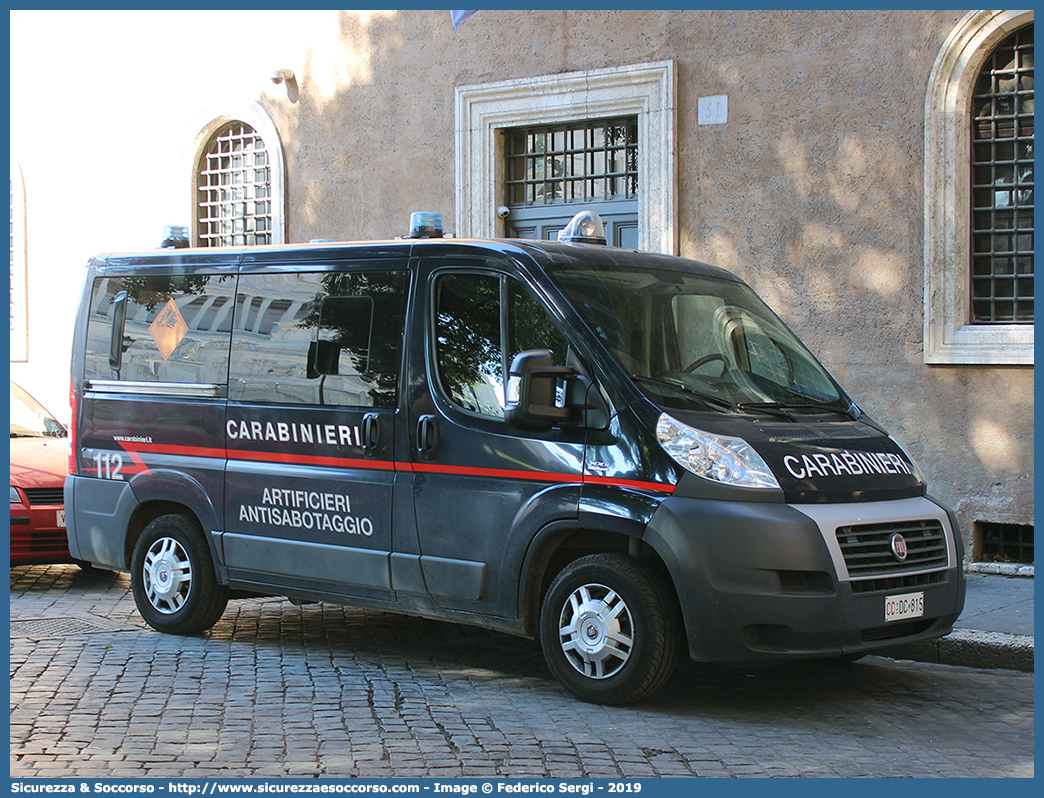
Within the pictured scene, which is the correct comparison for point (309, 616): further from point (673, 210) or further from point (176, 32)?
point (176, 32)

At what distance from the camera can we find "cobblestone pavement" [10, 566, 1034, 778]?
482 cm

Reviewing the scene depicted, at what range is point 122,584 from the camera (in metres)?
9.55

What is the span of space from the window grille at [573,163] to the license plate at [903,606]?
686 centimetres

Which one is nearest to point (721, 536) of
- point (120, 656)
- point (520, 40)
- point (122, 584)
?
point (120, 656)

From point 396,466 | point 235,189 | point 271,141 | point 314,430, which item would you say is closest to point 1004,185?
point 396,466

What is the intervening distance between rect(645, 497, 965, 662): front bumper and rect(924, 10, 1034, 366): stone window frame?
4859 mm

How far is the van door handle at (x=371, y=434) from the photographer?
6.45m

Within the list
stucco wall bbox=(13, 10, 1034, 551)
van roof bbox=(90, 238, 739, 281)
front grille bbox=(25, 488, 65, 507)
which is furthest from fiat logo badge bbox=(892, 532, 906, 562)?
front grille bbox=(25, 488, 65, 507)

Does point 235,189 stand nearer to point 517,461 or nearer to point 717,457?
point 517,461

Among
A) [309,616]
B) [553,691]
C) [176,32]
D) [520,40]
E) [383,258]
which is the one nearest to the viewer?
[553,691]

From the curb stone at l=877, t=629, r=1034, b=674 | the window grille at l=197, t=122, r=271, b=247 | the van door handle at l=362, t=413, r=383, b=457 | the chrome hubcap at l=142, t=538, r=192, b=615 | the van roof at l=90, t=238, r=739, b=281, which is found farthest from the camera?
the window grille at l=197, t=122, r=271, b=247

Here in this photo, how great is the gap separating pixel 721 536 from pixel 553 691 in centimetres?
130

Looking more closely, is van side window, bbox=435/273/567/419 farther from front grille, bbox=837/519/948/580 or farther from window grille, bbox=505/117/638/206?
window grille, bbox=505/117/638/206

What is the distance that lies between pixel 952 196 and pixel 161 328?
20.3 ft
